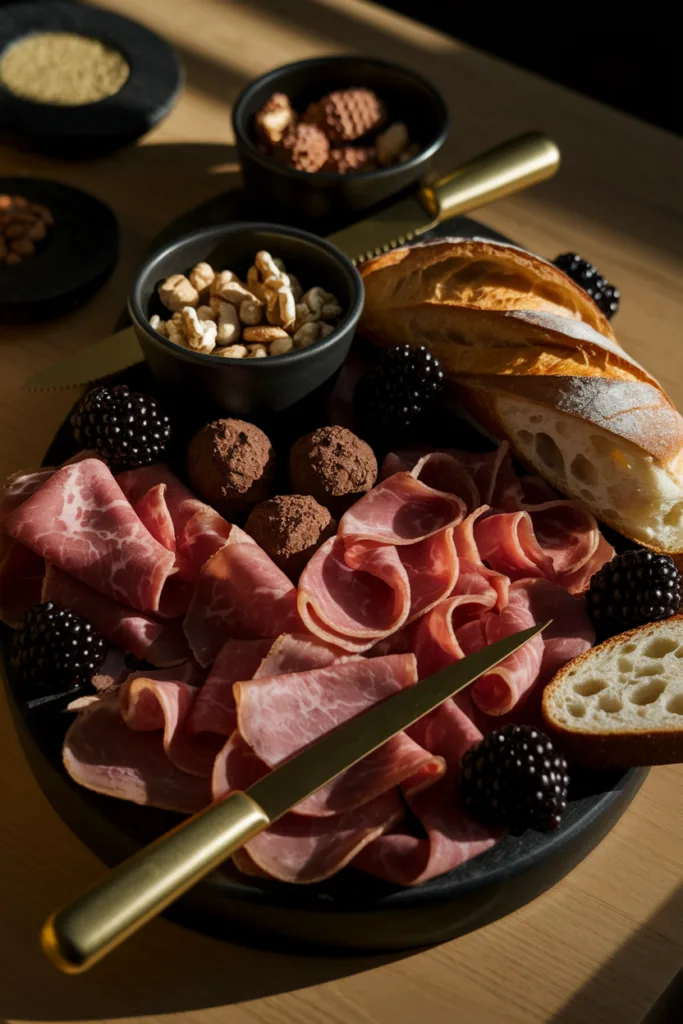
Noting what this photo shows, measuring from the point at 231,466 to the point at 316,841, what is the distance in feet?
1.47

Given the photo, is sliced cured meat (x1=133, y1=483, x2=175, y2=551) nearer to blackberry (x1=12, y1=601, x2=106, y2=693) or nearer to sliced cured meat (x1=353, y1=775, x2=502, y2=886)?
blackberry (x1=12, y1=601, x2=106, y2=693)

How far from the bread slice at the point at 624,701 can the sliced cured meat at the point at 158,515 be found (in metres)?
0.44

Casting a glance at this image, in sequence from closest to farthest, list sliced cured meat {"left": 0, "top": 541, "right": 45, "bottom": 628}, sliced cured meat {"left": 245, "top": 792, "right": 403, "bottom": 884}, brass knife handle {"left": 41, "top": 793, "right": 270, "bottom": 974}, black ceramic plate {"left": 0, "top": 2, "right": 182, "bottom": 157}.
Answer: brass knife handle {"left": 41, "top": 793, "right": 270, "bottom": 974}, sliced cured meat {"left": 245, "top": 792, "right": 403, "bottom": 884}, sliced cured meat {"left": 0, "top": 541, "right": 45, "bottom": 628}, black ceramic plate {"left": 0, "top": 2, "right": 182, "bottom": 157}

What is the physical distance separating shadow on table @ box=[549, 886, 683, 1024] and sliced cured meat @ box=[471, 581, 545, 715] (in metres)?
0.23

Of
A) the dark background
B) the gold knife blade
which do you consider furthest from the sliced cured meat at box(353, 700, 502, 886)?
the dark background

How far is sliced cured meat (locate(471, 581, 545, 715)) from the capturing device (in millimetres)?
1060

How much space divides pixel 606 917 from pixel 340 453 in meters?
0.57

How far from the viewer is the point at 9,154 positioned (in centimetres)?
187

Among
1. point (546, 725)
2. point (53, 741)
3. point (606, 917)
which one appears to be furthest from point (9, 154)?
point (606, 917)

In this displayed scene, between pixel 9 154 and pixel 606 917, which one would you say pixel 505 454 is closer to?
pixel 606 917

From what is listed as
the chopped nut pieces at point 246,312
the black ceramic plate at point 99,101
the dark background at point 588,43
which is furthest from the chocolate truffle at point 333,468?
the dark background at point 588,43

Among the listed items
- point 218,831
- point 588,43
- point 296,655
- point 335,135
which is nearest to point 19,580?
point 296,655

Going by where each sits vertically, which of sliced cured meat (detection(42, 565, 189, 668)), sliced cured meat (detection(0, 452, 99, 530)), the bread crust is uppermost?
the bread crust

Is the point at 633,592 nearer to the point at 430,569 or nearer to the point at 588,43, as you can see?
the point at 430,569
